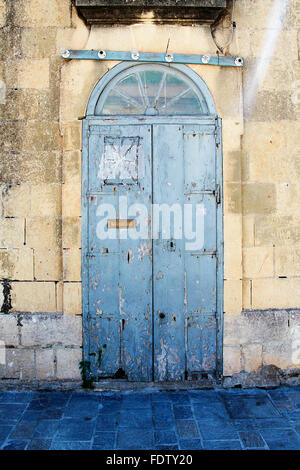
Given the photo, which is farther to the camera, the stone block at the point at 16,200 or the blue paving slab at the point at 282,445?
the stone block at the point at 16,200

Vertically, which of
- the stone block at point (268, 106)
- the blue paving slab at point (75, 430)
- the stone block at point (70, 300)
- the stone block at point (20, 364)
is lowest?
the blue paving slab at point (75, 430)

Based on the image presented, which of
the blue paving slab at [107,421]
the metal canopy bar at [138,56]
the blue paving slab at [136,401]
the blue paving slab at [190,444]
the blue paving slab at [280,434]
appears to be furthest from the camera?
the metal canopy bar at [138,56]

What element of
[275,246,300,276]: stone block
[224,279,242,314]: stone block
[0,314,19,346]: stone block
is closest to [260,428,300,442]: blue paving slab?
[224,279,242,314]: stone block

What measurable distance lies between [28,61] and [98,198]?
1732 mm

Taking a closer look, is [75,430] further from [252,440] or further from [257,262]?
[257,262]

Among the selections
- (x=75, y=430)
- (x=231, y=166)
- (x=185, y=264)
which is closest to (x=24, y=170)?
(x=185, y=264)

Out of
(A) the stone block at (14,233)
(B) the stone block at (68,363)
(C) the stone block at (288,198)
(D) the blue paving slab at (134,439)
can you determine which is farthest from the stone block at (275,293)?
(A) the stone block at (14,233)

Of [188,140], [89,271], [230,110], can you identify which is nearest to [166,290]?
[89,271]

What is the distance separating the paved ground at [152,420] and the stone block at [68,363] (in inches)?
7.7

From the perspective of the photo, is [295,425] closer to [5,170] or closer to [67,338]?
[67,338]

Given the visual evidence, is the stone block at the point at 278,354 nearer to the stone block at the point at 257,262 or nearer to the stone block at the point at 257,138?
the stone block at the point at 257,262

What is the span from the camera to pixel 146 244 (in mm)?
4051

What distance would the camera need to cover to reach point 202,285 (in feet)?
13.4

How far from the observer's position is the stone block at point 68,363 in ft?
13.3
